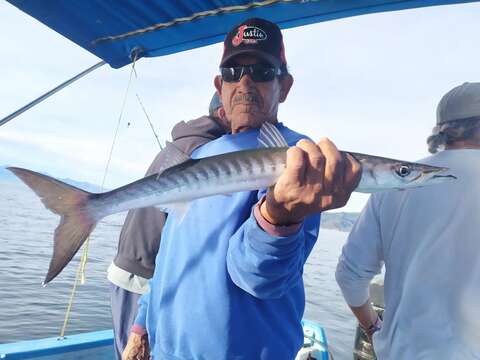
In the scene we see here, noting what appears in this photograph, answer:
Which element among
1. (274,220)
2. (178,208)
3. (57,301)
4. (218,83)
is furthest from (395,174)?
(57,301)

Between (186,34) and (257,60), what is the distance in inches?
77.6

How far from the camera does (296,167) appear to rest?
1.86 metres

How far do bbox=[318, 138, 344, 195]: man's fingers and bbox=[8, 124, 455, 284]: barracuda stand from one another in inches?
13.2

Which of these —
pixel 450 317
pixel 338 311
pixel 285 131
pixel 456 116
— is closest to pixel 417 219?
pixel 450 317

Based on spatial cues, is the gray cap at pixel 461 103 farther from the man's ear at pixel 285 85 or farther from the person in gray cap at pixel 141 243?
the person in gray cap at pixel 141 243

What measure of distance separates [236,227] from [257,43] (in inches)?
57.7

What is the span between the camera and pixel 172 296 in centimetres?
253

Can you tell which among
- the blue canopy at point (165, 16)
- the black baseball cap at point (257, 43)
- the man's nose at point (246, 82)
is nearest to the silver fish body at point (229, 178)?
the man's nose at point (246, 82)

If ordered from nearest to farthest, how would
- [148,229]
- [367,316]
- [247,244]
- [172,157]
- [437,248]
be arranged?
1. [247,244]
2. [172,157]
3. [437,248]
4. [367,316]
5. [148,229]

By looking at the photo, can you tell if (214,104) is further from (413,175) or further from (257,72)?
(413,175)

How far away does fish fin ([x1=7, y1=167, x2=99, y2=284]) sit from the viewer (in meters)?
2.38

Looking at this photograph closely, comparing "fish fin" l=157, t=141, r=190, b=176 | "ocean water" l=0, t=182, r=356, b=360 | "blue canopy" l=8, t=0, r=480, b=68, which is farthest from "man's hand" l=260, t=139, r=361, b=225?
"ocean water" l=0, t=182, r=356, b=360

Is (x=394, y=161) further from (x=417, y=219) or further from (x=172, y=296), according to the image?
(x=172, y=296)

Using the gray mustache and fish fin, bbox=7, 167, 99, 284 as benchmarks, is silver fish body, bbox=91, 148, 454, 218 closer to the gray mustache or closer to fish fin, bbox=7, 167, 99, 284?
fish fin, bbox=7, 167, 99, 284
